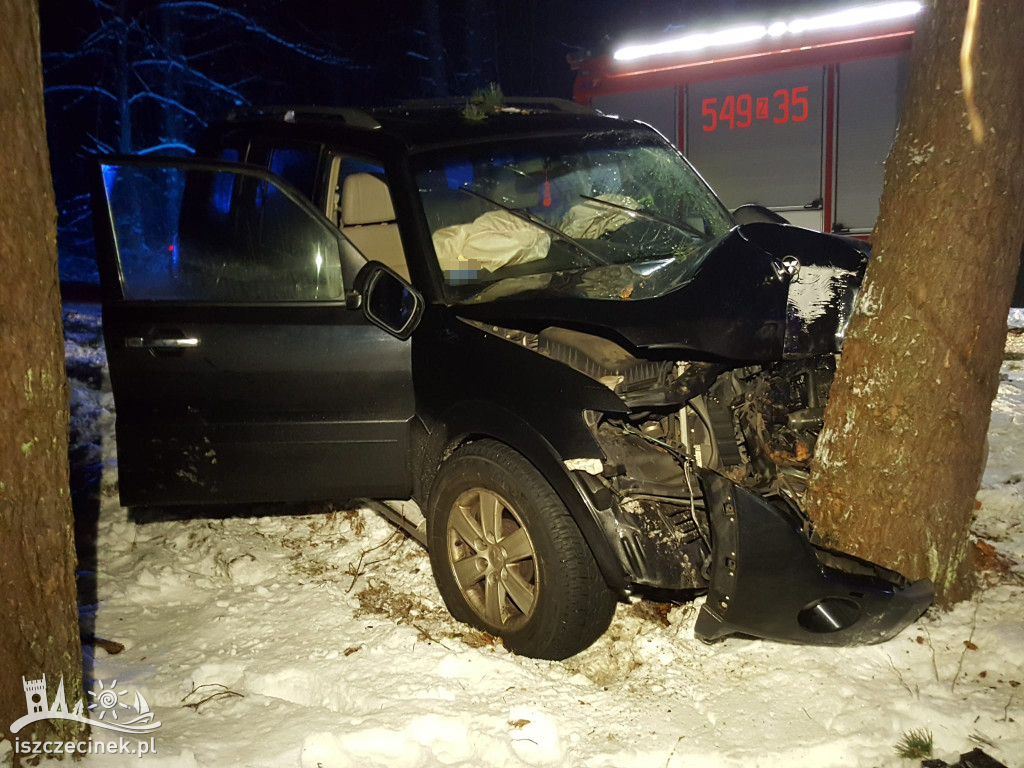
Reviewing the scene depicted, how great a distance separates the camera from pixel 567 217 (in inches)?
175

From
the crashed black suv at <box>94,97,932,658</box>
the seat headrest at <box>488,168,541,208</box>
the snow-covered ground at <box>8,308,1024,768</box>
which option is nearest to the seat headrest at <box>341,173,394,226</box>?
the crashed black suv at <box>94,97,932,658</box>

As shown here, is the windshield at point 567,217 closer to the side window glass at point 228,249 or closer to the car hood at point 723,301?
the car hood at point 723,301

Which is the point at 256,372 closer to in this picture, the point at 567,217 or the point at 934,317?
the point at 567,217

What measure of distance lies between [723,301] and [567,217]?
1.18m

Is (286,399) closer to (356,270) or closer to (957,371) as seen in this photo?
(356,270)

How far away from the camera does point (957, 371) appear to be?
3.53m

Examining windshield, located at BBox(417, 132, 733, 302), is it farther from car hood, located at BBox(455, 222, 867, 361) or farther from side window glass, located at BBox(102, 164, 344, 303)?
side window glass, located at BBox(102, 164, 344, 303)

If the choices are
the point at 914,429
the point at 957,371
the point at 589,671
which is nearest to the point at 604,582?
the point at 589,671

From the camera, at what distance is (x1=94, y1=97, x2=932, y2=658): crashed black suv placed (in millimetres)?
3305

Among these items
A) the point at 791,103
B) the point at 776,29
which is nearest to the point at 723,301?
the point at 791,103

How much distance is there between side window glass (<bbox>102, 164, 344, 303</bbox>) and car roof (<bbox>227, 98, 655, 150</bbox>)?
0.61 m

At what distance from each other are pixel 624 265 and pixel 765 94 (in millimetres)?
6888

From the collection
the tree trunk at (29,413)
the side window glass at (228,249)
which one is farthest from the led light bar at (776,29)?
the tree trunk at (29,413)

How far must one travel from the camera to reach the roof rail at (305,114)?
15.1 ft
